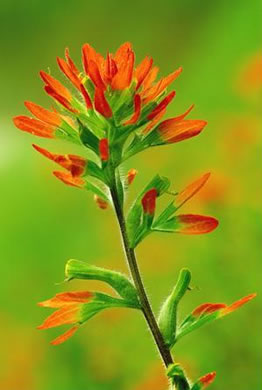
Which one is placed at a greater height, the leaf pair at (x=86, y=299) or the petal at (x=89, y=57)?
the petal at (x=89, y=57)

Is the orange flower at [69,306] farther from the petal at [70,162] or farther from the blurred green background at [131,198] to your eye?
the blurred green background at [131,198]

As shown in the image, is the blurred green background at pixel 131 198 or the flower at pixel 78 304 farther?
the blurred green background at pixel 131 198

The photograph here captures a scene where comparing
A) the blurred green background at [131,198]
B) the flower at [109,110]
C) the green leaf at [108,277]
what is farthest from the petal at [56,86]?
the blurred green background at [131,198]

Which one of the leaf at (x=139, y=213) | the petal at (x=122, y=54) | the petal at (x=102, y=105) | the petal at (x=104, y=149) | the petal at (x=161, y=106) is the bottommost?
the leaf at (x=139, y=213)

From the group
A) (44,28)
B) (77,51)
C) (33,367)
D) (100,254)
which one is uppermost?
(44,28)

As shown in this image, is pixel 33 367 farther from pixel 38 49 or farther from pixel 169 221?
pixel 169 221

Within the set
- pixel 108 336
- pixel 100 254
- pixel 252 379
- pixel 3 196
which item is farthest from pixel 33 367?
pixel 3 196
